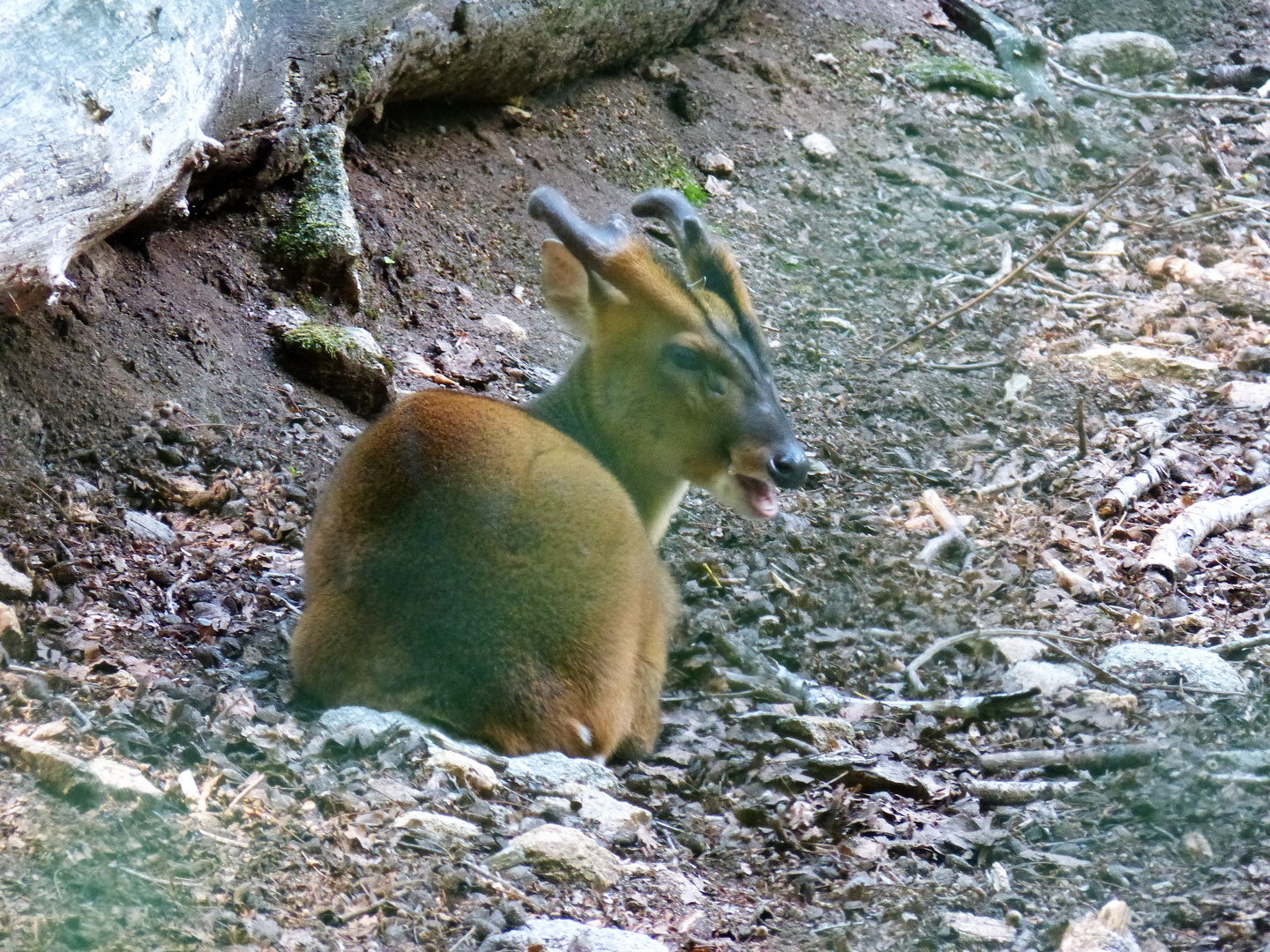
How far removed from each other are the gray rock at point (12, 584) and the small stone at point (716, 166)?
254 inches

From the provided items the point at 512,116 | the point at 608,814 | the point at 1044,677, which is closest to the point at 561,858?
the point at 608,814

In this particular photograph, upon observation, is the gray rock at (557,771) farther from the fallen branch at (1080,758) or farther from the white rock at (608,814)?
the fallen branch at (1080,758)

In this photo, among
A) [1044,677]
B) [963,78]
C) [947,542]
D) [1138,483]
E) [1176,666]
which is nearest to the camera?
[1176,666]

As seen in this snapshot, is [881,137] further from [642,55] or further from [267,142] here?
[267,142]

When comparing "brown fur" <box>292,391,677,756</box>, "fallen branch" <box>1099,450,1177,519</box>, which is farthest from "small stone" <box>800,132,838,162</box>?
"brown fur" <box>292,391,677,756</box>

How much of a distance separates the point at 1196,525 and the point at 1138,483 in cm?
52

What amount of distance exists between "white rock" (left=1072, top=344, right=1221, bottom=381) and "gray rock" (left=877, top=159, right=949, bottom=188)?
2773 millimetres

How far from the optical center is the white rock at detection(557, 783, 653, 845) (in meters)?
4.10

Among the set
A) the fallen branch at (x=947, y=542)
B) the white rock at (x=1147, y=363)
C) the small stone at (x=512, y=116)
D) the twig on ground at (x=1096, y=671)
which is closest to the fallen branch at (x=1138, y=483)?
the fallen branch at (x=947, y=542)

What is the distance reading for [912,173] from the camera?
10.7 metres

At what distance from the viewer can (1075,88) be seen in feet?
39.4

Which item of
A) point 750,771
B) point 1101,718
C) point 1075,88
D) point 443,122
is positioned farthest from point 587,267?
point 1075,88

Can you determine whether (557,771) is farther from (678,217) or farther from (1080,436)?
(1080,436)

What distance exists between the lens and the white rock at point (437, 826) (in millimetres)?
3711
